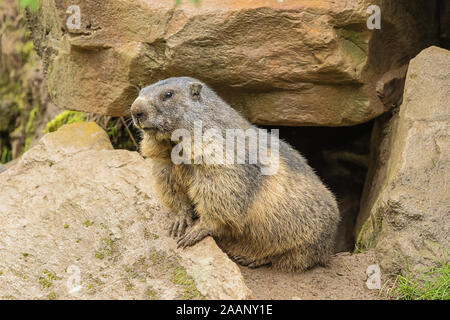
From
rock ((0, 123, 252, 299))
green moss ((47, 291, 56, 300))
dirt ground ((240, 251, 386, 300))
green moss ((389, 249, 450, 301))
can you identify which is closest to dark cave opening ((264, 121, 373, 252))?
dirt ground ((240, 251, 386, 300))

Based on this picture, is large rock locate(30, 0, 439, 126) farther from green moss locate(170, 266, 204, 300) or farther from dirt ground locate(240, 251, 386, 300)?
green moss locate(170, 266, 204, 300)

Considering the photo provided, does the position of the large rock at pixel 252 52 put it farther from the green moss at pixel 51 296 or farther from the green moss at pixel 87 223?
the green moss at pixel 51 296

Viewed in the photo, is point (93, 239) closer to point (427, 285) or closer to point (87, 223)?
point (87, 223)

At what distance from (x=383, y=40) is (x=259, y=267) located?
341 centimetres

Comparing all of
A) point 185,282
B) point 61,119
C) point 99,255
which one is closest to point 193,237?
point 185,282

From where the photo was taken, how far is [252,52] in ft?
21.7

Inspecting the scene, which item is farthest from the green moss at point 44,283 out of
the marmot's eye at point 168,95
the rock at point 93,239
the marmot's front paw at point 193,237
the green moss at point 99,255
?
the marmot's eye at point 168,95

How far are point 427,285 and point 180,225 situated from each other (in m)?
2.49

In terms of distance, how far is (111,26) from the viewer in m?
6.80

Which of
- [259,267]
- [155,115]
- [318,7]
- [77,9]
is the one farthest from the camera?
[77,9]

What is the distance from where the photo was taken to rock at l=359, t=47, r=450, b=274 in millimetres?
5469

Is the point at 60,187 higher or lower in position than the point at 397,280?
higher

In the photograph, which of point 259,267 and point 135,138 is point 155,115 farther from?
point 135,138
